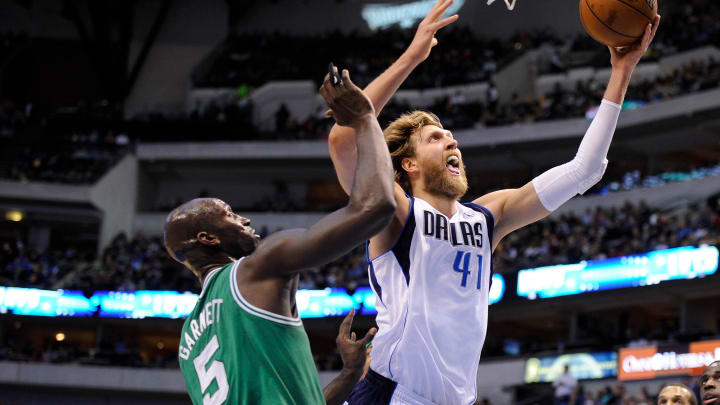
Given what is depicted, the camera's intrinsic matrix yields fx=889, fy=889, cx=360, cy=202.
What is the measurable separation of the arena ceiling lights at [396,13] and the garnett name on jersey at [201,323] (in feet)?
119

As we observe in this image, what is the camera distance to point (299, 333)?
10.1ft

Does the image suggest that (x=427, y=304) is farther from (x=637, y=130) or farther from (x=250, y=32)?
(x=250, y=32)

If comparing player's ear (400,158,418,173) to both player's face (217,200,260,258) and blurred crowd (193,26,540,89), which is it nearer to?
player's face (217,200,260,258)

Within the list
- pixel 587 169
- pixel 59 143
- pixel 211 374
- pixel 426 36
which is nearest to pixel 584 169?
pixel 587 169

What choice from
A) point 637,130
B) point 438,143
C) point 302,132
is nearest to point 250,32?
point 302,132

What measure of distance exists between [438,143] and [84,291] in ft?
89.8

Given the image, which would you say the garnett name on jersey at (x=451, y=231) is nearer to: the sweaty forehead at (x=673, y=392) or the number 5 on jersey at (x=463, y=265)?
the number 5 on jersey at (x=463, y=265)

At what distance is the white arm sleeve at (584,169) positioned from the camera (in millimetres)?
4223

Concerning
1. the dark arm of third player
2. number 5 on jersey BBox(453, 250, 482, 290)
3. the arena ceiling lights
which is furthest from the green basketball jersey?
the arena ceiling lights

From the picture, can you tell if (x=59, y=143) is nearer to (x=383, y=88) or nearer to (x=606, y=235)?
(x=606, y=235)

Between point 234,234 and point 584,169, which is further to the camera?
point 584,169

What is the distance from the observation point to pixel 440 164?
4.16 metres

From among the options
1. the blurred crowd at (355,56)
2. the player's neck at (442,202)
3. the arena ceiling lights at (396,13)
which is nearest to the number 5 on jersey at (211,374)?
the player's neck at (442,202)

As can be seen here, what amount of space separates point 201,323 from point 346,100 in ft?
3.23
